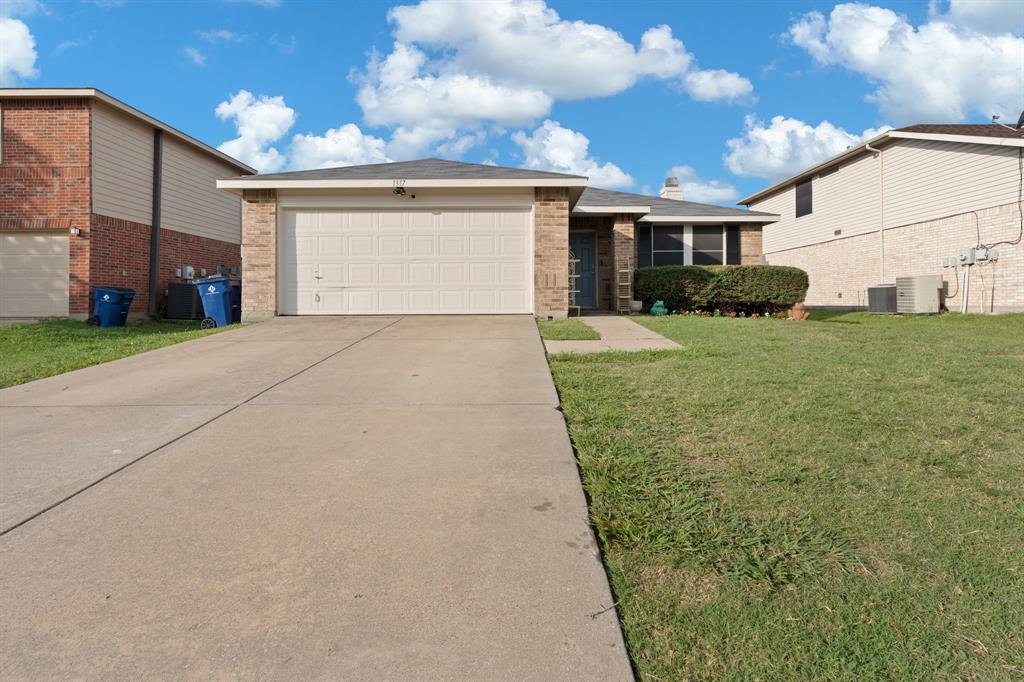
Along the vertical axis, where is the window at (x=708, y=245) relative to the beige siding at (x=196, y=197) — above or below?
below

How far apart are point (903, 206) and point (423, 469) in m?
21.0

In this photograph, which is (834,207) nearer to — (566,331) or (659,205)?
(659,205)

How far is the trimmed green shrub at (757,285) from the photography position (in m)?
14.9

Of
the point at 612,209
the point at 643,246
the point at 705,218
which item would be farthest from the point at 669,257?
the point at 612,209

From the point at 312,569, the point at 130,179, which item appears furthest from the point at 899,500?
the point at 130,179

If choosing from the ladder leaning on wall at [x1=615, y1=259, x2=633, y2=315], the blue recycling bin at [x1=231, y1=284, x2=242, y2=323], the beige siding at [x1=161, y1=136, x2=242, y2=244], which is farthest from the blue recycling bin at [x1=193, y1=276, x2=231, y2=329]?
the ladder leaning on wall at [x1=615, y1=259, x2=633, y2=315]

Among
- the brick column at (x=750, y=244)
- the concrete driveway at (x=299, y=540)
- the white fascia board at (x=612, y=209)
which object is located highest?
the white fascia board at (x=612, y=209)

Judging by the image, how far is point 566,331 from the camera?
9.58m

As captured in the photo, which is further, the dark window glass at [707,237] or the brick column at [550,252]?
the dark window glass at [707,237]

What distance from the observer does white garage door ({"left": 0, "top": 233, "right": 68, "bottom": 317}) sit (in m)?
13.6

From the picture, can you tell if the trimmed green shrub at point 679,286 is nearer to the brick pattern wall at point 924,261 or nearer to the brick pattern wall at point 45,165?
the brick pattern wall at point 924,261

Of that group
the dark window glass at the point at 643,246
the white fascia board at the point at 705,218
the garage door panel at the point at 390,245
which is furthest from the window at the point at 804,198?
the garage door panel at the point at 390,245

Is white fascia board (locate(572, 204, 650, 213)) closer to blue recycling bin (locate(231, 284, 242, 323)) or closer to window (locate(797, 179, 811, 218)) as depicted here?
blue recycling bin (locate(231, 284, 242, 323))

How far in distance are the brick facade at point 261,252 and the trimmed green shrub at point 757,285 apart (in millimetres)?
10309
